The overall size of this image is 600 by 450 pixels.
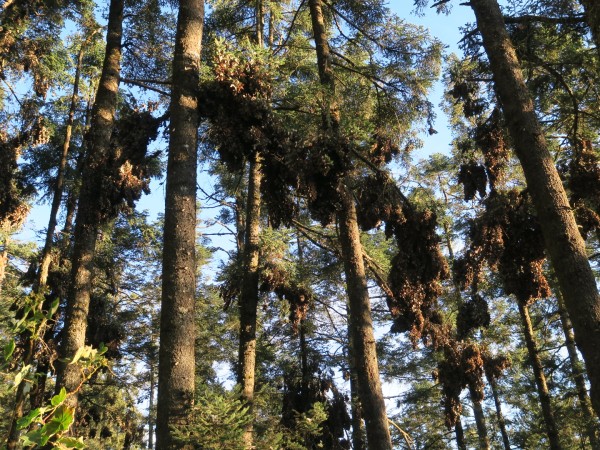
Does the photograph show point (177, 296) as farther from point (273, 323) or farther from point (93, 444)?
point (273, 323)

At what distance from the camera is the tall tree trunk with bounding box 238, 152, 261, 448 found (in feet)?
31.8

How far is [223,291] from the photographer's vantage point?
444 inches

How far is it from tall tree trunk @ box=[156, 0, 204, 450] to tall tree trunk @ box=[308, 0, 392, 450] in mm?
2042

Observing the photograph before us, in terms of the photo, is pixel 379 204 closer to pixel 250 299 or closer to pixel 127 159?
pixel 250 299

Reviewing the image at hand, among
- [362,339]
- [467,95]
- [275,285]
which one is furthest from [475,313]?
[467,95]

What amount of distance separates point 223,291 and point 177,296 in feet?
20.0

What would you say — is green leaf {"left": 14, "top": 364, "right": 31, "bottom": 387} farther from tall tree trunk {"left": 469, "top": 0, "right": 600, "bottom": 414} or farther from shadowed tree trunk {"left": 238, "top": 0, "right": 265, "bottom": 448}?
shadowed tree trunk {"left": 238, "top": 0, "right": 265, "bottom": 448}

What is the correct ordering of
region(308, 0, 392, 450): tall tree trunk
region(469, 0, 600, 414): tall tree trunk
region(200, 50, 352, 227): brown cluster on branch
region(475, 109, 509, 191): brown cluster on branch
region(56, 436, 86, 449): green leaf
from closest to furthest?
1. region(56, 436, 86, 449): green leaf
2. region(469, 0, 600, 414): tall tree trunk
3. region(200, 50, 352, 227): brown cluster on branch
4. region(308, 0, 392, 450): tall tree trunk
5. region(475, 109, 509, 191): brown cluster on branch

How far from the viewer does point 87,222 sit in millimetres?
8539

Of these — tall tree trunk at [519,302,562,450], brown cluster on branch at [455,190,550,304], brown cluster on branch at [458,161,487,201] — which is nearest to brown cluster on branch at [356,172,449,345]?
brown cluster on branch at [455,190,550,304]

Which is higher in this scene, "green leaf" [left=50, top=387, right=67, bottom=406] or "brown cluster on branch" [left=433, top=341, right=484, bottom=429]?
"brown cluster on branch" [left=433, top=341, right=484, bottom=429]

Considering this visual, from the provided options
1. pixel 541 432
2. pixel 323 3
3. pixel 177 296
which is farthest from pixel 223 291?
pixel 541 432

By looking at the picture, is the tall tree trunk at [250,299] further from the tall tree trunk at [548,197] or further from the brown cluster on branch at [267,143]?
the tall tree trunk at [548,197]

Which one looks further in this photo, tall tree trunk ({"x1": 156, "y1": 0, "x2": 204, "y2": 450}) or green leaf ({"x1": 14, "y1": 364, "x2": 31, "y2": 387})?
tall tree trunk ({"x1": 156, "y1": 0, "x2": 204, "y2": 450})
